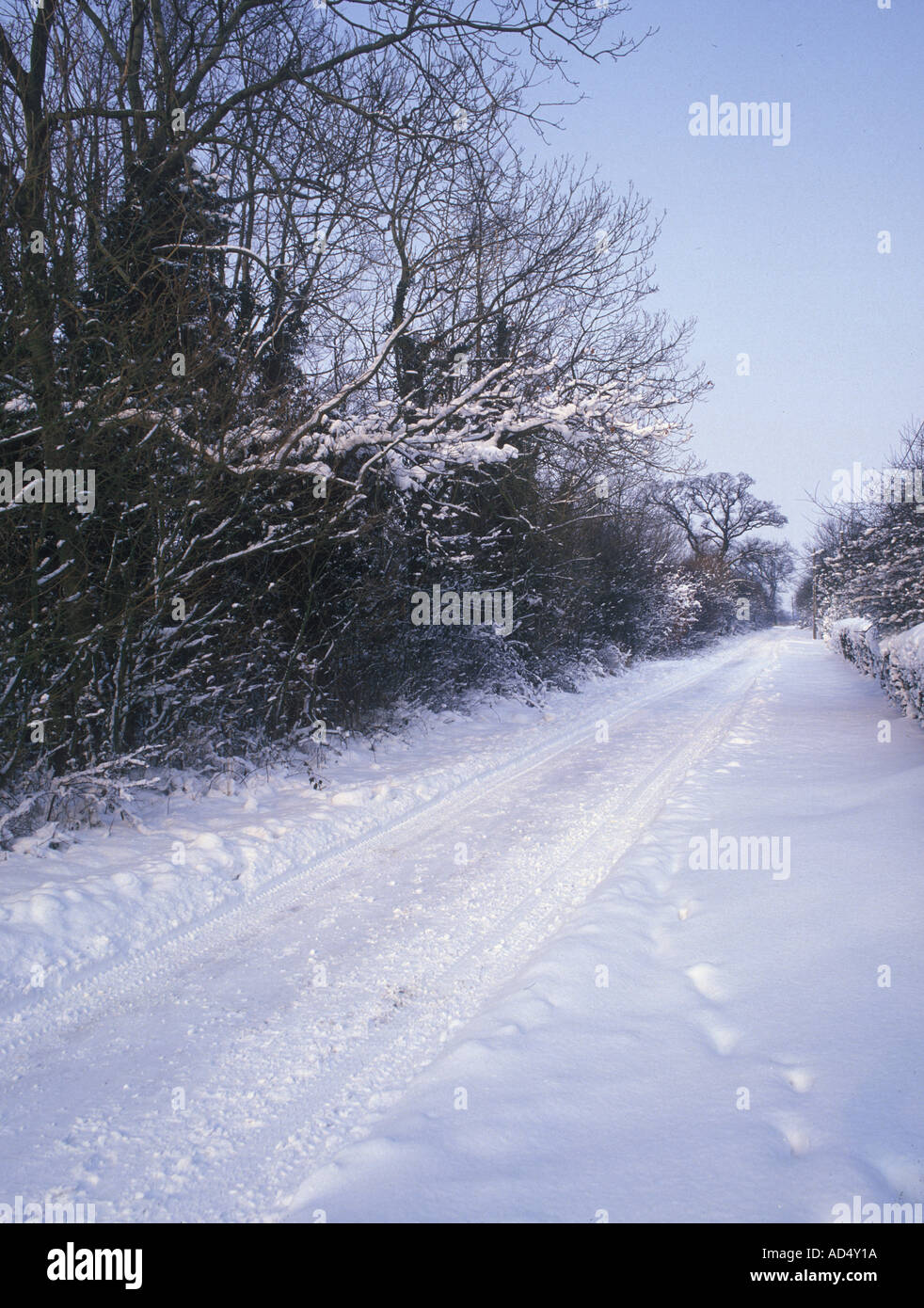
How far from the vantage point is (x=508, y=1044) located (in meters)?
3.25

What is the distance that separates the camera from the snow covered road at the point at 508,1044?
2.47 meters

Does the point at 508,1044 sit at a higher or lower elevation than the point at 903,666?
lower

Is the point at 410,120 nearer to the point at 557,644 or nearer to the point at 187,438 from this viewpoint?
the point at 187,438

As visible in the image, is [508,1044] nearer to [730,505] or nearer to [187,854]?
[187,854]

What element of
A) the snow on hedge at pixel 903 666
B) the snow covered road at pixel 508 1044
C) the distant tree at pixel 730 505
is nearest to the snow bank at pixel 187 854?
the snow covered road at pixel 508 1044

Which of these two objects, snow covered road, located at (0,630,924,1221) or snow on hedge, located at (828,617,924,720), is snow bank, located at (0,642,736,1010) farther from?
snow on hedge, located at (828,617,924,720)

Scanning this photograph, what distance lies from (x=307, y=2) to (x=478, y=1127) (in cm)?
1076

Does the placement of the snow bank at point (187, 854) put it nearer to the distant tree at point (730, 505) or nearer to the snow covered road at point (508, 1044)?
the snow covered road at point (508, 1044)

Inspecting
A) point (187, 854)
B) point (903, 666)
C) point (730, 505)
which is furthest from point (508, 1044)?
point (730, 505)

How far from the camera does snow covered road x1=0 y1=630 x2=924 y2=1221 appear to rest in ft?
8.12

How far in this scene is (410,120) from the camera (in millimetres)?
8461

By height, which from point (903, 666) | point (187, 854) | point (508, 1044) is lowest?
point (508, 1044)

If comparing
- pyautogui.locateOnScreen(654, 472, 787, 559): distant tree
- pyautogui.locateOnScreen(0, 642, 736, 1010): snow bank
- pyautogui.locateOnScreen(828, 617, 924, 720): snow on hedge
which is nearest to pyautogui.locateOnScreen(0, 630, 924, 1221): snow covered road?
pyautogui.locateOnScreen(0, 642, 736, 1010): snow bank
